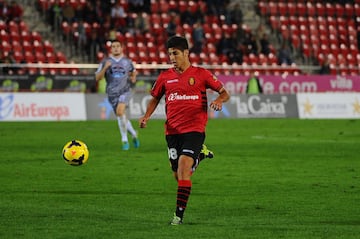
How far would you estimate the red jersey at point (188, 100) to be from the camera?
1098 cm

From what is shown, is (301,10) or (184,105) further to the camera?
(301,10)

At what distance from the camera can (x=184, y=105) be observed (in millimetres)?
11023

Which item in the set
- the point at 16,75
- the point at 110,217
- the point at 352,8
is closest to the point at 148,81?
the point at 16,75

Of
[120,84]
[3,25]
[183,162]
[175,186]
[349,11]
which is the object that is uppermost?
[349,11]

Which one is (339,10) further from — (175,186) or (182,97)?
(182,97)

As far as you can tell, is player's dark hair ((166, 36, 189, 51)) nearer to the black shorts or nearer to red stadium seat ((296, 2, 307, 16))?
the black shorts

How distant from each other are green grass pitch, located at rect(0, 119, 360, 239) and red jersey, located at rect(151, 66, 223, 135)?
108 cm

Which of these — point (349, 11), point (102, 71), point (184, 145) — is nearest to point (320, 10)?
point (349, 11)

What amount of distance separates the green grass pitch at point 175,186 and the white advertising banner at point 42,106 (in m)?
5.72

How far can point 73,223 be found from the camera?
10.4 meters

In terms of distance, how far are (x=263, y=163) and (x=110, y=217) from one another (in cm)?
813

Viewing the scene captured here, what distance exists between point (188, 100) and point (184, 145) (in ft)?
1.81

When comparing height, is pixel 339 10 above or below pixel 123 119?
above

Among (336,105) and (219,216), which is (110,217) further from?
(336,105)
